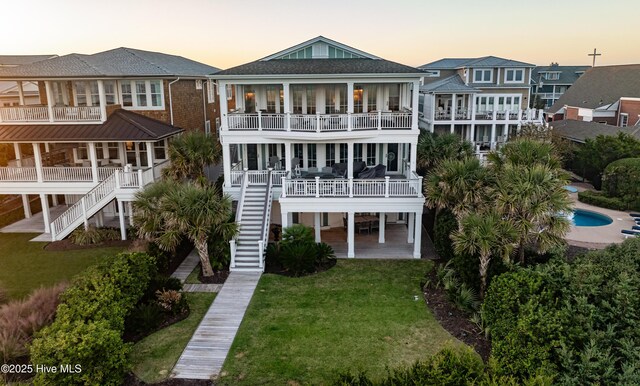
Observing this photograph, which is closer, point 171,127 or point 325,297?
point 325,297

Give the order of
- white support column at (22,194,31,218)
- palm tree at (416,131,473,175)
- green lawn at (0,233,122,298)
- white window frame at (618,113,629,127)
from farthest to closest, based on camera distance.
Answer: white window frame at (618,113,629,127)
white support column at (22,194,31,218)
palm tree at (416,131,473,175)
green lawn at (0,233,122,298)

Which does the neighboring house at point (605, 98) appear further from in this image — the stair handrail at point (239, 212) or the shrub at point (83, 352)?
the shrub at point (83, 352)

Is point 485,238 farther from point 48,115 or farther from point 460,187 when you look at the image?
point 48,115

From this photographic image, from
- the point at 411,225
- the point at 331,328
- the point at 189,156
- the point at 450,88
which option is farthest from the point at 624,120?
the point at 331,328

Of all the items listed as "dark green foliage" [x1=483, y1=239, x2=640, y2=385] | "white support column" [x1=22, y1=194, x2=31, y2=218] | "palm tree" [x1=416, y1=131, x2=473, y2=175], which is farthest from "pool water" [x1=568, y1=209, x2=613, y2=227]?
"white support column" [x1=22, y1=194, x2=31, y2=218]

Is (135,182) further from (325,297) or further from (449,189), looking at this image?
(449,189)

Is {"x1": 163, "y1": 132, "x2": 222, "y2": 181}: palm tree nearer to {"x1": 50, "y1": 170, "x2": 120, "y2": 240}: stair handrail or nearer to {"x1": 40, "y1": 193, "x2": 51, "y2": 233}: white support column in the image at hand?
{"x1": 50, "y1": 170, "x2": 120, "y2": 240}: stair handrail

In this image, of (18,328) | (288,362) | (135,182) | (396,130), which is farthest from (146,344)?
(396,130)
